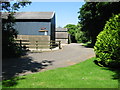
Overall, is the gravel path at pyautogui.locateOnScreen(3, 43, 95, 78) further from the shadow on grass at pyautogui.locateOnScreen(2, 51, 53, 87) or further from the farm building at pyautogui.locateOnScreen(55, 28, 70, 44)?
the farm building at pyautogui.locateOnScreen(55, 28, 70, 44)

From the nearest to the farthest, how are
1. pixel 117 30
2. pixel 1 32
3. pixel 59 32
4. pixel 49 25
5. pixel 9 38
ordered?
pixel 117 30 → pixel 1 32 → pixel 9 38 → pixel 49 25 → pixel 59 32

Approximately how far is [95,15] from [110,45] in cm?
1761

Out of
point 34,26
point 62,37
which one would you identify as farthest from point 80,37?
point 34,26

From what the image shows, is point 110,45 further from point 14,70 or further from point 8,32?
point 8,32

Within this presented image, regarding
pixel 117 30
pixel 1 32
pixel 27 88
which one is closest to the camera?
pixel 27 88

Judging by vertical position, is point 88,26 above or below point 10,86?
above

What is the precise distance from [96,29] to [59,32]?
1139 inches

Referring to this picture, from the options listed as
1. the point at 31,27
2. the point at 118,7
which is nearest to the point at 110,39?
the point at 118,7

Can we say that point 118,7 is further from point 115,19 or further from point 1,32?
point 1,32

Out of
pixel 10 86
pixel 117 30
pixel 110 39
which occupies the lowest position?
pixel 10 86

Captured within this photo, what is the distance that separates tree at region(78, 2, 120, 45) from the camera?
2114 cm

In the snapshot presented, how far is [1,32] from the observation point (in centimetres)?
1143

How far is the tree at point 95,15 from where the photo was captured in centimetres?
2114

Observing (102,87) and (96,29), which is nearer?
(102,87)
